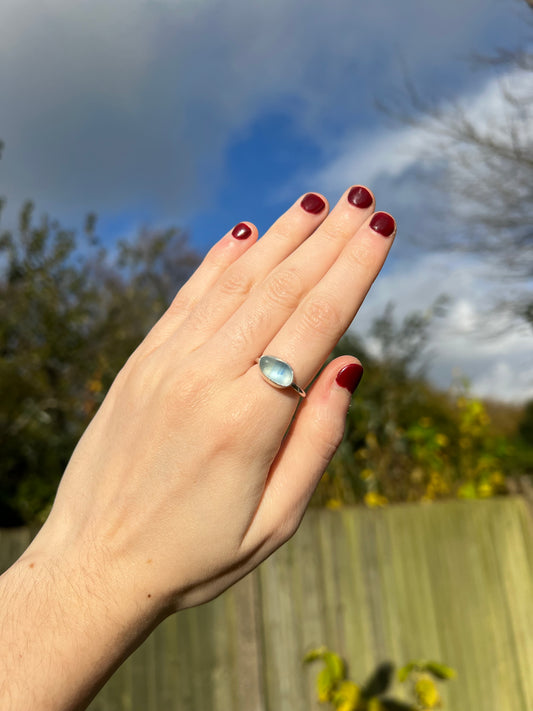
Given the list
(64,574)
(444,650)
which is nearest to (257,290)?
(64,574)

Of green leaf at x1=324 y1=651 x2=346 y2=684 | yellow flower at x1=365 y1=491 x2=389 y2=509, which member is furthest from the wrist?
yellow flower at x1=365 y1=491 x2=389 y2=509

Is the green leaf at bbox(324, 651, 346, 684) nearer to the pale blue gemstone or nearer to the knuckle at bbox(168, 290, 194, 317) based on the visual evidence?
the knuckle at bbox(168, 290, 194, 317)

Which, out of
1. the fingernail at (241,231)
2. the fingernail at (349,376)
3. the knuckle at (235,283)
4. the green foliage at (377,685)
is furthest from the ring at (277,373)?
the green foliage at (377,685)

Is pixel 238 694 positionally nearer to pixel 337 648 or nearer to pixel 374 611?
pixel 337 648

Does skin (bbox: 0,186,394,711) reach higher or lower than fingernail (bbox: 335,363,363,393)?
lower

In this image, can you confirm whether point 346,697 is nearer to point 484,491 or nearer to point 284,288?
point 484,491

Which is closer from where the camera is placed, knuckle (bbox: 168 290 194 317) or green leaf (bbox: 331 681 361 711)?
knuckle (bbox: 168 290 194 317)
